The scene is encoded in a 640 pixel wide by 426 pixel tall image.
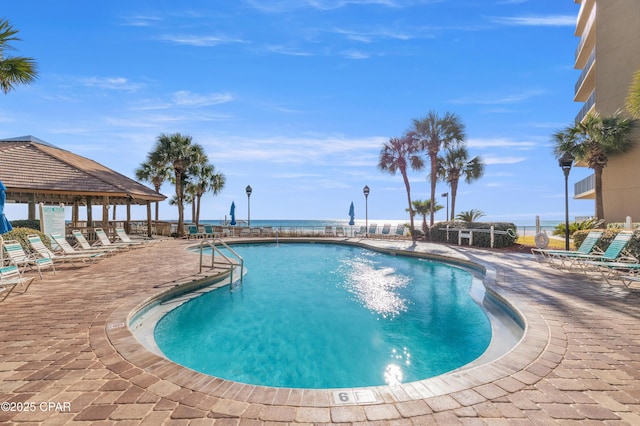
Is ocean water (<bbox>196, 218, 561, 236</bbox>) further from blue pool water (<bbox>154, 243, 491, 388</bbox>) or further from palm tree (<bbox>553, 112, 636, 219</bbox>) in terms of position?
blue pool water (<bbox>154, 243, 491, 388</bbox>)

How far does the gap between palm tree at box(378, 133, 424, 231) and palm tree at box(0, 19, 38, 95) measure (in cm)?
1834

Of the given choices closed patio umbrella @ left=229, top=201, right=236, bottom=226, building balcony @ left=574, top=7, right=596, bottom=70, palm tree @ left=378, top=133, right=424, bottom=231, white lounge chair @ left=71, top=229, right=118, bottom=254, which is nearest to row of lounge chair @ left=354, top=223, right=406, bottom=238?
palm tree @ left=378, top=133, right=424, bottom=231

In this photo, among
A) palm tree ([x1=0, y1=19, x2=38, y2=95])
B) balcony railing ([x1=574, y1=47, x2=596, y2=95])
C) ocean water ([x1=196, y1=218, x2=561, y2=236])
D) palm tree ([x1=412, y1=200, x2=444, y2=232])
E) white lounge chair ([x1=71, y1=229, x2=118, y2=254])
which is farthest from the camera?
palm tree ([x1=412, y1=200, x2=444, y2=232])

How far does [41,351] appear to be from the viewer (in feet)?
10.9

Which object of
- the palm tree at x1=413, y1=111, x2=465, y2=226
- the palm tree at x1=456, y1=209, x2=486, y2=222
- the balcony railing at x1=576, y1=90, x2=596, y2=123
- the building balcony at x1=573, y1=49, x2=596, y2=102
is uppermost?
the building balcony at x1=573, y1=49, x2=596, y2=102

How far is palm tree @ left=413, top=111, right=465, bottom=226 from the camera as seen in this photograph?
19672 millimetres

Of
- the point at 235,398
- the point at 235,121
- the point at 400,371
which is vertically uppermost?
the point at 235,121

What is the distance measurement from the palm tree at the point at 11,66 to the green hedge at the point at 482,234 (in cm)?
1870

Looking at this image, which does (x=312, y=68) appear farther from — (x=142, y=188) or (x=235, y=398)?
(x=235, y=398)

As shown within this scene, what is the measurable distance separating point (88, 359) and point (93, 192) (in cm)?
1389

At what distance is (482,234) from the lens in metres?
15.4

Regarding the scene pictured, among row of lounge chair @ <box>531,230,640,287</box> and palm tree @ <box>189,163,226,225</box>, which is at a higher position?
palm tree @ <box>189,163,226,225</box>

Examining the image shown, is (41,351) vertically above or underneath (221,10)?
underneath

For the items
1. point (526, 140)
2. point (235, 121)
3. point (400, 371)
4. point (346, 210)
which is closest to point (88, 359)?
point (400, 371)
